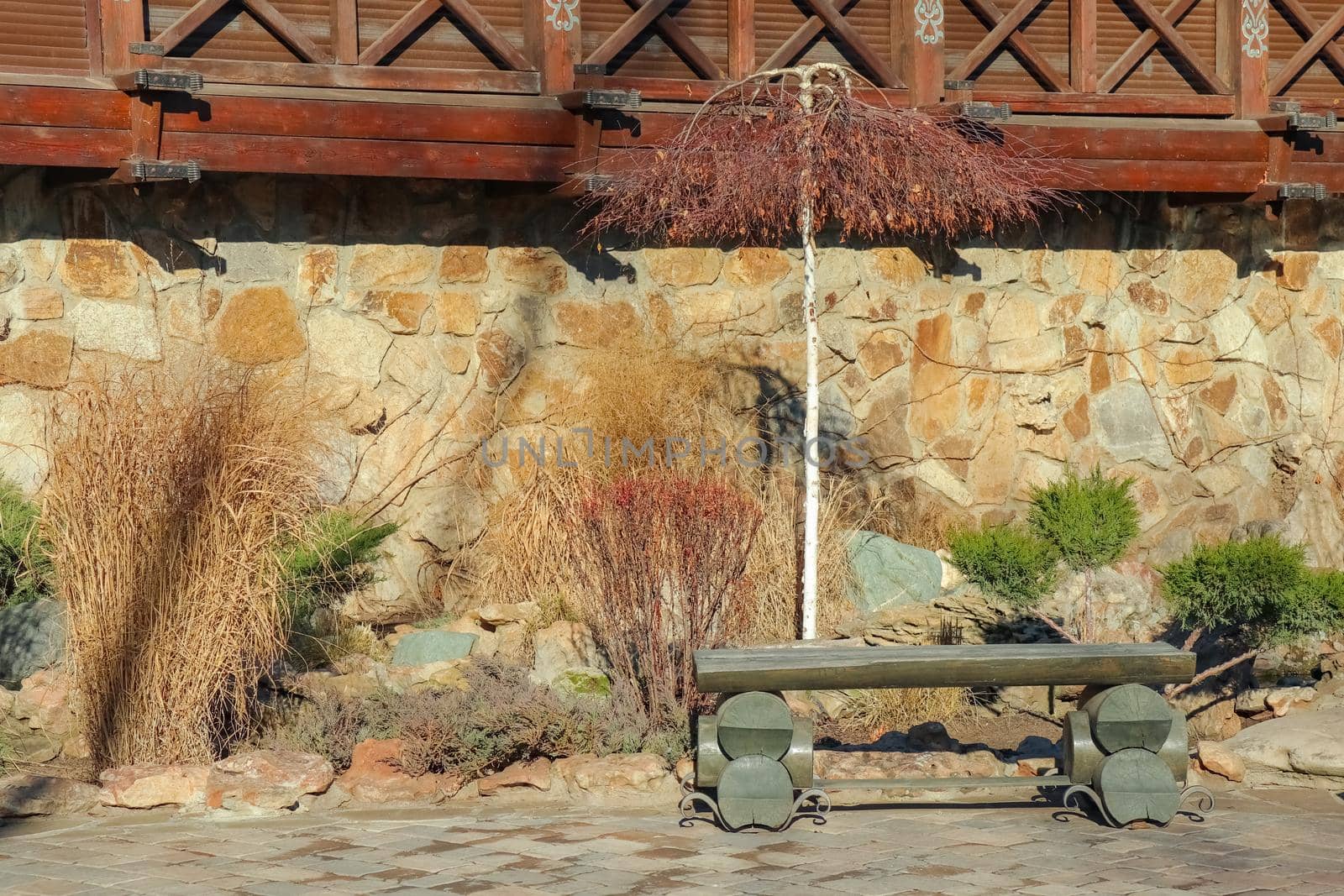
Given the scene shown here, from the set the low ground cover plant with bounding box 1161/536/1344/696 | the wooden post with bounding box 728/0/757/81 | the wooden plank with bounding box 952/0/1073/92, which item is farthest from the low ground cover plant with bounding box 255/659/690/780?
the wooden plank with bounding box 952/0/1073/92

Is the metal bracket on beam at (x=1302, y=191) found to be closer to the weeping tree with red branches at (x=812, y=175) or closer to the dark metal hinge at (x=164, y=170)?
the weeping tree with red branches at (x=812, y=175)

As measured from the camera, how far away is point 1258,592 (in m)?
6.47

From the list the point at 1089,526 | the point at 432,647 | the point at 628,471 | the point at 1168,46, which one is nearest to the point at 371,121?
the point at 628,471

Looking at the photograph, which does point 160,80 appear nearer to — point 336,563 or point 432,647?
point 336,563

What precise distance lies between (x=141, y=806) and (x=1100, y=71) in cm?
634

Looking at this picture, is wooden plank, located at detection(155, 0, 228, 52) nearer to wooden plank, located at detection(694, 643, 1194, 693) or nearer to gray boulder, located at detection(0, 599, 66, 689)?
gray boulder, located at detection(0, 599, 66, 689)

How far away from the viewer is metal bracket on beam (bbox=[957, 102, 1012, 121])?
803 centimetres

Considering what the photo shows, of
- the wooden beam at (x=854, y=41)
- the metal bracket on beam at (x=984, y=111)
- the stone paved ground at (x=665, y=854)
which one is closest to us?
the stone paved ground at (x=665, y=854)

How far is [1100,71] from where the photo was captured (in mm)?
8922

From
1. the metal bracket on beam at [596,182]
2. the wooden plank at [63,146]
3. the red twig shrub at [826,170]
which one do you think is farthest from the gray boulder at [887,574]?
the wooden plank at [63,146]

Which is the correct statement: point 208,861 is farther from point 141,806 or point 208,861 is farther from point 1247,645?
point 1247,645

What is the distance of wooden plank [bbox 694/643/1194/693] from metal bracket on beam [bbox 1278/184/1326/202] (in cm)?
408

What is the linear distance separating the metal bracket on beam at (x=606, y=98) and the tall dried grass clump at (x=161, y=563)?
259cm

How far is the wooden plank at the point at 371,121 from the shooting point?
291 inches
